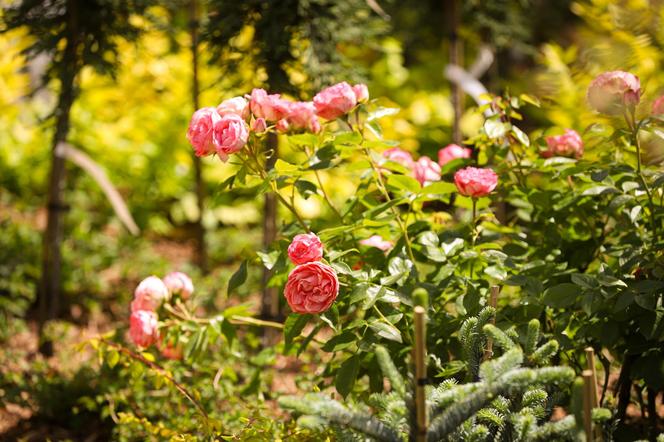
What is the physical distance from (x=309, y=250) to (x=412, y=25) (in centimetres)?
323

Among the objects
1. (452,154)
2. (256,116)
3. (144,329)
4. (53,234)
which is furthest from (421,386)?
(53,234)

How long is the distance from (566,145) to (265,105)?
792 millimetres

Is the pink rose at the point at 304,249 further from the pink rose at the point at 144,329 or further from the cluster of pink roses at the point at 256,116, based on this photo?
the pink rose at the point at 144,329

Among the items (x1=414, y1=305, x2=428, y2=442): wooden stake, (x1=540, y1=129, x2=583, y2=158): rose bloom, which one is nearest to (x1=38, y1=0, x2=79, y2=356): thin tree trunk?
(x1=540, y1=129, x2=583, y2=158): rose bloom

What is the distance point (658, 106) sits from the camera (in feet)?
5.55

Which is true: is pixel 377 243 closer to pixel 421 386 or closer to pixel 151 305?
pixel 151 305

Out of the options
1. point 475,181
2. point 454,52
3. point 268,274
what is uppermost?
point 475,181

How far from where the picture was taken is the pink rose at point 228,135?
1.53 meters

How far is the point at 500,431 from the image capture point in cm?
141

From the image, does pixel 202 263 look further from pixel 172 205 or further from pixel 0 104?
pixel 0 104

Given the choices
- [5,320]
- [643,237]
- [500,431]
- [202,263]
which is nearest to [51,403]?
[5,320]

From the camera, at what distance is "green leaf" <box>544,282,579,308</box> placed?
5.13ft

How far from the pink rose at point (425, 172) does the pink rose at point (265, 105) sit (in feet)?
1.37

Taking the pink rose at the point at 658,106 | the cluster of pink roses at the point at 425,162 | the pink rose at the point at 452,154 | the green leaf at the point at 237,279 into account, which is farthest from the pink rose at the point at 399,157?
the pink rose at the point at 658,106
